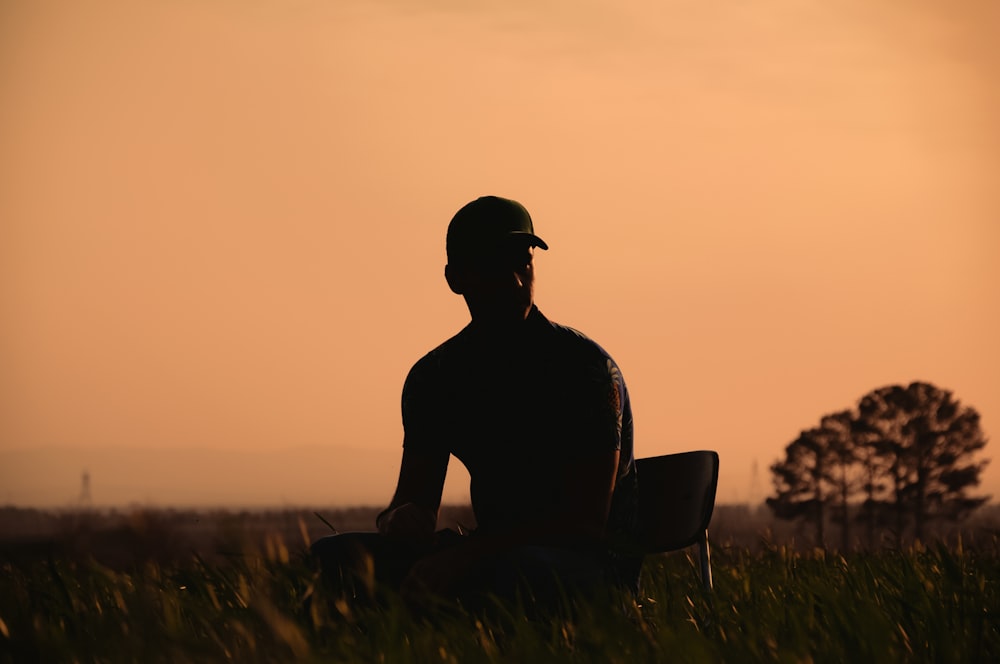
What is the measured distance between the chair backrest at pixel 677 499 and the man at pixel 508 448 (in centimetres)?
22

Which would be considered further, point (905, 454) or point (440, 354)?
point (905, 454)

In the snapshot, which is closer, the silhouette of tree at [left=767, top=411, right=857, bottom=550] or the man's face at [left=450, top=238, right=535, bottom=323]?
the man's face at [left=450, top=238, right=535, bottom=323]

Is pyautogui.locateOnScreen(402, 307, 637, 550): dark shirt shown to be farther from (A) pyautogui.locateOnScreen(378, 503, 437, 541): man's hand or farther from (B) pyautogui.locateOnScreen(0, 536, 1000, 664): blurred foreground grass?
(B) pyautogui.locateOnScreen(0, 536, 1000, 664): blurred foreground grass

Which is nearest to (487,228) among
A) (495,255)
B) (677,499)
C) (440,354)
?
A: (495,255)

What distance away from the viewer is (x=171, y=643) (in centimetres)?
324

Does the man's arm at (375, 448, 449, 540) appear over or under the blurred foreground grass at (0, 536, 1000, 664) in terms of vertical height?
over

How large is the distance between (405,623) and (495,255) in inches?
50.1

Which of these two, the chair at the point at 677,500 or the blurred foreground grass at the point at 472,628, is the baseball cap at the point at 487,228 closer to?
the chair at the point at 677,500

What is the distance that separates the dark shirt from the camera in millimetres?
3924

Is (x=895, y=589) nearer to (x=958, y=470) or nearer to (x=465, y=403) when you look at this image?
(x=465, y=403)

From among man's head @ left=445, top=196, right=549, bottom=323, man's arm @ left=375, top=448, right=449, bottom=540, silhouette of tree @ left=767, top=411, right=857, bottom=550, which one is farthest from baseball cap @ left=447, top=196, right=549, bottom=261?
silhouette of tree @ left=767, top=411, right=857, bottom=550

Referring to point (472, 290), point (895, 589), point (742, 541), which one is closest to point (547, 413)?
point (472, 290)

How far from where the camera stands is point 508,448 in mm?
4066

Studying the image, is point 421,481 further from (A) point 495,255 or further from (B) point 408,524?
(A) point 495,255
